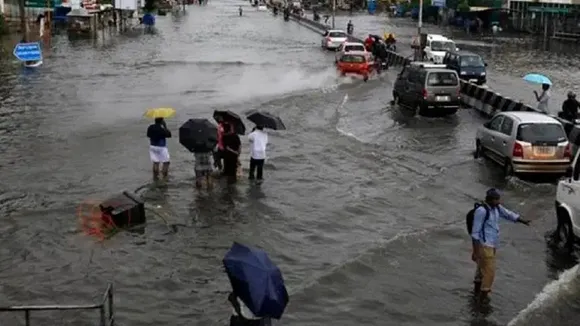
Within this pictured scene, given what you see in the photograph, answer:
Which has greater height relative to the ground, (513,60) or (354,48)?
(354,48)

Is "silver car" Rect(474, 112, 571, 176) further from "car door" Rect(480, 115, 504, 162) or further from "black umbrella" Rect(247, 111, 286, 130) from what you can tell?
"black umbrella" Rect(247, 111, 286, 130)

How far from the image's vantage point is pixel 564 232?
14234 mm

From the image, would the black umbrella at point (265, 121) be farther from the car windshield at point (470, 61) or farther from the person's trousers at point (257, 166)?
the car windshield at point (470, 61)

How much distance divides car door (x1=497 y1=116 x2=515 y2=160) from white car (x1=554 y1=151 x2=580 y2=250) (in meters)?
4.98

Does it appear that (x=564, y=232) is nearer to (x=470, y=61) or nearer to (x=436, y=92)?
(x=436, y=92)

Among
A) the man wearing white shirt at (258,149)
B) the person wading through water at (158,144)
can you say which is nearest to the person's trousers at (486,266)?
the man wearing white shirt at (258,149)

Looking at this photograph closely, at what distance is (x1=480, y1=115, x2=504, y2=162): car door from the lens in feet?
66.1

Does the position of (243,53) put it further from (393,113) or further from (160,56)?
(393,113)

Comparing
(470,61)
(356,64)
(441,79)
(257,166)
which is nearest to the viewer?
(257,166)

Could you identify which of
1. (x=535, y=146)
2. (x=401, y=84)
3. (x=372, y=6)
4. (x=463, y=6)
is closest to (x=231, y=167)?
(x=535, y=146)

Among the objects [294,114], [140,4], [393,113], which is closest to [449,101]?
[393,113]

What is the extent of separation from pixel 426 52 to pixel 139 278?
34.3 m

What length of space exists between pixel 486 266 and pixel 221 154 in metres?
8.22

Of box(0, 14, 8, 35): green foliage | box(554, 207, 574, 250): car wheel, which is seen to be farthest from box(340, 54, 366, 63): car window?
box(0, 14, 8, 35): green foliage
